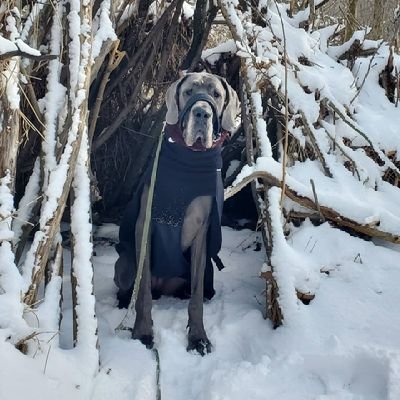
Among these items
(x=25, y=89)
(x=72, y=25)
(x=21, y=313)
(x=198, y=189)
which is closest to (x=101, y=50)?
(x=72, y=25)

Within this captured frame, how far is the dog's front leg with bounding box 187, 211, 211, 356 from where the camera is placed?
119 inches

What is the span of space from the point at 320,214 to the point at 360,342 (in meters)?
1.09

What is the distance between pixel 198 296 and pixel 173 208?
489 millimetres

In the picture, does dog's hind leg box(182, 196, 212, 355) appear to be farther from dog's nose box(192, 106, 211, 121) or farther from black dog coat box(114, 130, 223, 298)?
dog's nose box(192, 106, 211, 121)

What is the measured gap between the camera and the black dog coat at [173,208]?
314 centimetres

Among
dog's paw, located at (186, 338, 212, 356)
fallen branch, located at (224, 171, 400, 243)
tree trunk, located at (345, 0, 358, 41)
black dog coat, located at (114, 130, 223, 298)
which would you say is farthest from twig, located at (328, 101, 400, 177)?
dog's paw, located at (186, 338, 212, 356)

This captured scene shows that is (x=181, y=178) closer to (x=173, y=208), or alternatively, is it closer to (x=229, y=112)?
(x=173, y=208)

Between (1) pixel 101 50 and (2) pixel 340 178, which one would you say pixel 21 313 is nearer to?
(1) pixel 101 50

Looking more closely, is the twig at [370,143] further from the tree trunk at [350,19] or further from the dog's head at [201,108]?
the tree trunk at [350,19]

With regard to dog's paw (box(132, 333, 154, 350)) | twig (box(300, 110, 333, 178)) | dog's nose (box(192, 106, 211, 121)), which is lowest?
dog's paw (box(132, 333, 154, 350))

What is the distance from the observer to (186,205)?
319 centimetres

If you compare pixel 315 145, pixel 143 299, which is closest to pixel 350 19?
pixel 315 145

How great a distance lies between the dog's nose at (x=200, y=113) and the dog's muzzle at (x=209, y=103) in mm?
47

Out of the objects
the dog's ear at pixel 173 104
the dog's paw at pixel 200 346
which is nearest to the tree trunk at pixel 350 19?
the dog's ear at pixel 173 104
